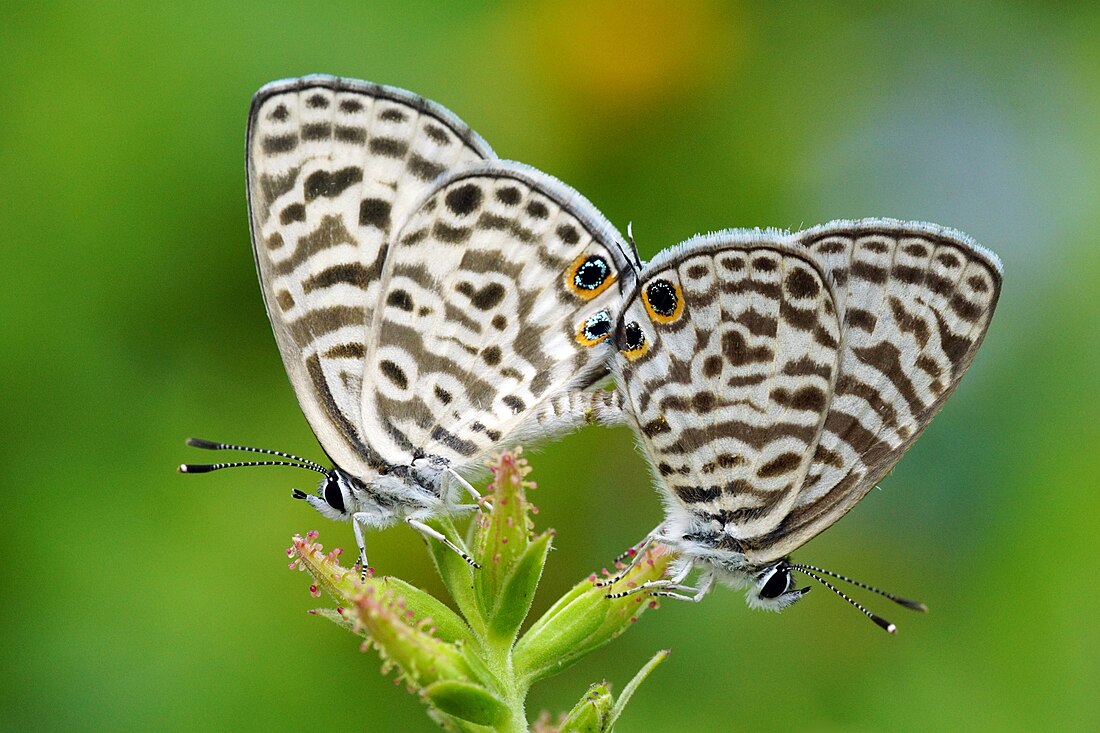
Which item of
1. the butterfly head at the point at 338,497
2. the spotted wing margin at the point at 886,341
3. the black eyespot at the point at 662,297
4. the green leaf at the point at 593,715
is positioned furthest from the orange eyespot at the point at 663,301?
the green leaf at the point at 593,715

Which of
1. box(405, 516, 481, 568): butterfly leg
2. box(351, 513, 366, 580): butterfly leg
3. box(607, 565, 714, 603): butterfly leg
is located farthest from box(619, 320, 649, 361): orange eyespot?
box(351, 513, 366, 580): butterfly leg

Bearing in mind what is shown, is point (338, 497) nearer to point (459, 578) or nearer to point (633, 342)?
point (459, 578)

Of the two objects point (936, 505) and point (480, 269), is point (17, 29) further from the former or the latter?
point (936, 505)

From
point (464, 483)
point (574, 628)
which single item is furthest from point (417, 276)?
point (574, 628)

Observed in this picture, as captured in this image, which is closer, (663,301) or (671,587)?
(671,587)

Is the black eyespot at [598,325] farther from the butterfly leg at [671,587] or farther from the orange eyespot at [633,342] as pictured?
the butterfly leg at [671,587]

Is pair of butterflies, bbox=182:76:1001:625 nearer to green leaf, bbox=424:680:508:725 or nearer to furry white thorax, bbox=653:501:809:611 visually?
furry white thorax, bbox=653:501:809:611

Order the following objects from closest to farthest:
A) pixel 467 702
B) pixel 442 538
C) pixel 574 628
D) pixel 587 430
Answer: pixel 467 702 → pixel 574 628 → pixel 442 538 → pixel 587 430
